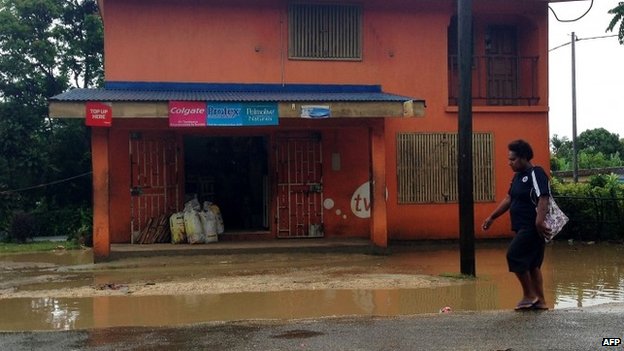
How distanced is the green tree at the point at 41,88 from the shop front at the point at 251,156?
265 inches

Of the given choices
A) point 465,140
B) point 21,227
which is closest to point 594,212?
point 465,140

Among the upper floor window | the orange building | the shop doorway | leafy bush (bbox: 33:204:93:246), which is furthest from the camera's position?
leafy bush (bbox: 33:204:93:246)

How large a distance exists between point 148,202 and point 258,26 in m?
4.43

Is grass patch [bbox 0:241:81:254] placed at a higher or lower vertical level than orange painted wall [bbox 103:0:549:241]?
lower

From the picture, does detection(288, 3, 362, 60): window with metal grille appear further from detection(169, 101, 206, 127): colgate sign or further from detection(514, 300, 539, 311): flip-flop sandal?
detection(514, 300, 539, 311): flip-flop sandal

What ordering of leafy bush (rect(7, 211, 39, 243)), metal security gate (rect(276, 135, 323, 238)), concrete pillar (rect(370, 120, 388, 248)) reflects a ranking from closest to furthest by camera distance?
concrete pillar (rect(370, 120, 388, 248)) < metal security gate (rect(276, 135, 323, 238)) < leafy bush (rect(7, 211, 39, 243))

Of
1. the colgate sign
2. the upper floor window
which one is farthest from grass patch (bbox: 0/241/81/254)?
the upper floor window

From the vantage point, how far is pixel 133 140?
43.8 ft

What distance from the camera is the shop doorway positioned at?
48.1 feet

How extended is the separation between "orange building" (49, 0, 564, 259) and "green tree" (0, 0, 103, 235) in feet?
22.8

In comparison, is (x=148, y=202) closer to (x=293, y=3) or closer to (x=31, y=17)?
(x=293, y=3)

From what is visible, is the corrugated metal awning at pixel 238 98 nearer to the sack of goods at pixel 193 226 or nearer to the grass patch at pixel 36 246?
the sack of goods at pixel 193 226

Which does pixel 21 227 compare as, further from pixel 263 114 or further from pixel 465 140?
pixel 465 140

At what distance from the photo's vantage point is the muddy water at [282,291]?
7273mm
